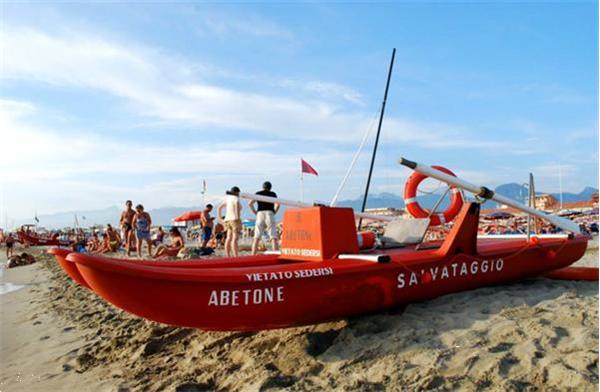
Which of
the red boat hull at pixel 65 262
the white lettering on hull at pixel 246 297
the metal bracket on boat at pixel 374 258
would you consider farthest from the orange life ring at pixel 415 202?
the red boat hull at pixel 65 262

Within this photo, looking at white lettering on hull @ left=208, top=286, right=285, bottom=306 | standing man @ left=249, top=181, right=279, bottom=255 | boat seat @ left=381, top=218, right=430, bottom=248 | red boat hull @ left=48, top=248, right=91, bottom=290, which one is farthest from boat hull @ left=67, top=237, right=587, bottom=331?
standing man @ left=249, top=181, right=279, bottom=255

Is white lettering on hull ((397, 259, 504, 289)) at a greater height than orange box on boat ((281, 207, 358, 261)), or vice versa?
orange box on boat ((281, 207, 358, 261))

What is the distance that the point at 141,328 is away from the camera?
207 inches

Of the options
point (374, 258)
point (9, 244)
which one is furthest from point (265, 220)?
point (9, 244)

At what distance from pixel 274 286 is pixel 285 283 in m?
0.10

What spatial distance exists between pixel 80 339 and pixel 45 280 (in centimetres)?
793

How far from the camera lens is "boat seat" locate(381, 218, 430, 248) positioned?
5641mm

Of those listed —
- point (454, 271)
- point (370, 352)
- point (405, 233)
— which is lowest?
point (370, 352)

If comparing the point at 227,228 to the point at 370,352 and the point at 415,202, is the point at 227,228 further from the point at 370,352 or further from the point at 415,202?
the point at 370,352

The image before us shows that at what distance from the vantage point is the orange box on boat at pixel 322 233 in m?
4.49

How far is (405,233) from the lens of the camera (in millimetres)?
5762

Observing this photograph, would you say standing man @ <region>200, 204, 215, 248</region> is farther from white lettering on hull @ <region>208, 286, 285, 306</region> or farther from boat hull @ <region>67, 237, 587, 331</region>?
white lettering on hull @ <region>208, 286, 285, 306</region>

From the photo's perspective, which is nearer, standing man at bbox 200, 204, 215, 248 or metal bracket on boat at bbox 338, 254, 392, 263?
metal bracket on boat at bbox 338, 254, 392, 263

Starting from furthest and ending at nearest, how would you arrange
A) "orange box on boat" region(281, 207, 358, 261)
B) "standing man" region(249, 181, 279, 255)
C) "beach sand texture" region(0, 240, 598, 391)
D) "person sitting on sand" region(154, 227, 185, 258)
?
"person sitting on sand" region(154, 227, 185, 258), "standing man" region(249, 181, 279, 255), "orange box on boat" region(281, 207, 358, 261), "beach sand texture" region(0, 240, 598, 391)
